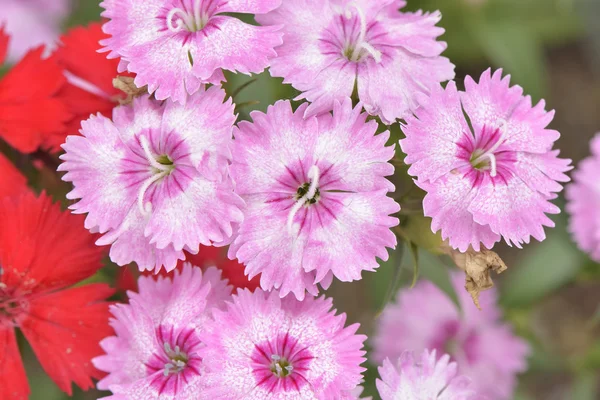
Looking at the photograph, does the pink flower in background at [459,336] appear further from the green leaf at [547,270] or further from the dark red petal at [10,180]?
the dark red petal at [10,180]

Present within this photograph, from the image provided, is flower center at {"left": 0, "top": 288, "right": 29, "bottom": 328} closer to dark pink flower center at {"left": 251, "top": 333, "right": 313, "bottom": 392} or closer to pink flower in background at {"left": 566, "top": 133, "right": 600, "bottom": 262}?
dark pink flower center at {"left": 251, "top": 333, "right": 313, "bottom": 392}

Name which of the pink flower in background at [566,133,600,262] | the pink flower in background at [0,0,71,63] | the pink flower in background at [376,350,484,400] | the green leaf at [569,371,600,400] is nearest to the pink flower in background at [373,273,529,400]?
the green leaf at [569,371,600,400]

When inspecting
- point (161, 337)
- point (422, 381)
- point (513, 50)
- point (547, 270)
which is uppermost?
point (513, 50)

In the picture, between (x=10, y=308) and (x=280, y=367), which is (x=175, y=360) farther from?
(x=10, y=308)

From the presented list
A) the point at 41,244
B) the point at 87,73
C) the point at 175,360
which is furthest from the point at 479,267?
the point at 87,73

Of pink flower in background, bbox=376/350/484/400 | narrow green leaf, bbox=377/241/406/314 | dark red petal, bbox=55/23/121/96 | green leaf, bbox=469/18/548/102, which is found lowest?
pink flower in background, bbox=376/350/484/400

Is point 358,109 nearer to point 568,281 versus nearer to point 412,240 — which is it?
point 412,240

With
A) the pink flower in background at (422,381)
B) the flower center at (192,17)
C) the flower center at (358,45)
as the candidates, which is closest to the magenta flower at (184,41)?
the flower center at (192,17)
